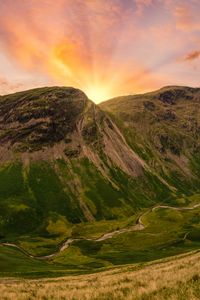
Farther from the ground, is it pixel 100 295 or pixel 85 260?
pixel 100 295

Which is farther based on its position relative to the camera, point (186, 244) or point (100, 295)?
point (186, 244)

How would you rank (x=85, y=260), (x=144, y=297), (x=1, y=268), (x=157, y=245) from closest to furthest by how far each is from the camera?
(x=144, y=297) → (x=1, y=268) → (x=85, y=260) → (x=157, y=245)

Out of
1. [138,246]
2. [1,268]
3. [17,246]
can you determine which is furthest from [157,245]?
[1,268]

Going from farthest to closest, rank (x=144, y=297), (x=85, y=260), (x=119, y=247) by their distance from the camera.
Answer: (x=119, y=247), (x=85, y=260), (x=144, y=297)

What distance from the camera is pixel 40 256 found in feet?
589

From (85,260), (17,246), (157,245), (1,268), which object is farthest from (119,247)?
(1,268)

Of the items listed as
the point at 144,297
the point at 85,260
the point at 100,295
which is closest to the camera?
the point at 144,297

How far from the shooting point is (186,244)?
16362 cm

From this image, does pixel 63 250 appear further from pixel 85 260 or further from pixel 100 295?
pixel 100 295

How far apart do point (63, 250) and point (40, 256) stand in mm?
13446

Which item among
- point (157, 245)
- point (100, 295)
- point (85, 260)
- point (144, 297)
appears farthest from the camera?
point (157, 245)

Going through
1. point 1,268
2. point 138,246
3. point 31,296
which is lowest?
point 138,246

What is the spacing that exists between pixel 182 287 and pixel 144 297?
210cm

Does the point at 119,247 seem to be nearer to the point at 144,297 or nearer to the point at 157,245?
the point at 157,245
